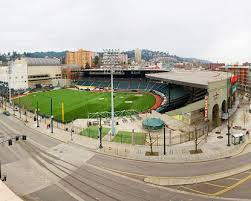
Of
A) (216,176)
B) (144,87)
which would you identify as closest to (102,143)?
(216,176)

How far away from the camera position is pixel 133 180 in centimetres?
3447

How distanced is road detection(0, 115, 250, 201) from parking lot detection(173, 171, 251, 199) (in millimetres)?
1453

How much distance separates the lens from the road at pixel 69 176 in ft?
99.2

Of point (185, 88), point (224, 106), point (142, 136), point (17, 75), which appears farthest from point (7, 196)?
point (17, 75)

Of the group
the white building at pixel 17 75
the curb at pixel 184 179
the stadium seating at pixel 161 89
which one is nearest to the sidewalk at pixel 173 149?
the curb at pixel 184 179

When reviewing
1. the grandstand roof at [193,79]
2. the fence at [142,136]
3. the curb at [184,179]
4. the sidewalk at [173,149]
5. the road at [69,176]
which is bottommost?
the road at [69,176]

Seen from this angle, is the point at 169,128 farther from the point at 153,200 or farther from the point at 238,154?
the point at 153,200

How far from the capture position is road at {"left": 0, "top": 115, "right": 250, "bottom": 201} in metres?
30.2

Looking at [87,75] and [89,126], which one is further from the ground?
[87,75]

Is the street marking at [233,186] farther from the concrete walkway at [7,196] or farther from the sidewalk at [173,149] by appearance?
the concrete walkway at [7,196]

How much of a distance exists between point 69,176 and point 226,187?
18.7 metres

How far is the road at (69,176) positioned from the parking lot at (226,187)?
1.45 metres

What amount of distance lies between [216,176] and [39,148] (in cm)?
2894

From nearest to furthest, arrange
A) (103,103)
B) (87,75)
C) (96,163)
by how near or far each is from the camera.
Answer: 1. (96,163)
2. (103,103)
3. (87,75)
